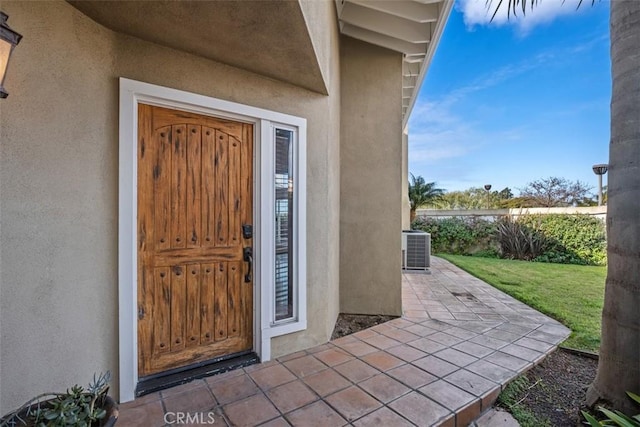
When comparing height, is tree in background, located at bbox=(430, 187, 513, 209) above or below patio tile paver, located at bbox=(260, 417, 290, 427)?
above

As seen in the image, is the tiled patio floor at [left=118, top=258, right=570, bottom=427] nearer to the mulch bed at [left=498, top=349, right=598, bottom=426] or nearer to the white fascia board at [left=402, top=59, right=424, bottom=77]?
the mulch bed at [left=498, top=349, right=598, bottom=426]

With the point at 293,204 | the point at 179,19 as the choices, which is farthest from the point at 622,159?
the point at 179,19

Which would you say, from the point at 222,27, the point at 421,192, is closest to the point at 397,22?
the point at 222,27

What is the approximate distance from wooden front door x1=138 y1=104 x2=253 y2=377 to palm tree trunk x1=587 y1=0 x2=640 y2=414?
2863 millimetres

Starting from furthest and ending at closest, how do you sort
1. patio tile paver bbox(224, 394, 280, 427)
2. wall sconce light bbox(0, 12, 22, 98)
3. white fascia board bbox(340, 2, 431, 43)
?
white fascia board bbox(340, 2, 431, 43) < patio tile paver bbox(224, 394, 280, 427) < wall sconce light bbox(0, 12, 22, 98)

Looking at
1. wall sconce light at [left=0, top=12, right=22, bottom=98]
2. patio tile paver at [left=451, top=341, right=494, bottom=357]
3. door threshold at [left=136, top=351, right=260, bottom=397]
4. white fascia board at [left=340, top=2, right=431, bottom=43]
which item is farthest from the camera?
white fascia board at [left=340, top=2, right=431, bottom=43]

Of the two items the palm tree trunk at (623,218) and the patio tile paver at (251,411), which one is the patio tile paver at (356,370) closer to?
the patio tile paver at (251,411)

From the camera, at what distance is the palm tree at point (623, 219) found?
178 cm

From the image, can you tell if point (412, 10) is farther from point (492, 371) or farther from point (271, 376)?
point (271, 376)

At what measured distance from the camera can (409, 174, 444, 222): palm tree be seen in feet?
42.9

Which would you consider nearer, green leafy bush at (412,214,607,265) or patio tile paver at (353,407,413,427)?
patio tile paver at (353,407,413,427)

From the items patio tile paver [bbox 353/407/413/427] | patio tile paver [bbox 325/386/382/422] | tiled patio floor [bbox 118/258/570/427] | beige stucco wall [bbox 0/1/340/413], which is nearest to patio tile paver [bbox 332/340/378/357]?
tiled patio floor [bbox 118/258/570/427]

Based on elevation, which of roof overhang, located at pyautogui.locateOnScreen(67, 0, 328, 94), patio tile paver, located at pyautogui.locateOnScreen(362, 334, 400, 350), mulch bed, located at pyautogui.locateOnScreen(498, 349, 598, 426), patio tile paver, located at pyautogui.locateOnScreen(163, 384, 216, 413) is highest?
roof overhang, located at pyautogui.locateOnScreen(67, 0, 328, 94)

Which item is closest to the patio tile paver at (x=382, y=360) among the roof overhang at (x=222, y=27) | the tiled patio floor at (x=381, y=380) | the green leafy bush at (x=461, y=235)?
the tiled patio floor at (x=381, y=380)
